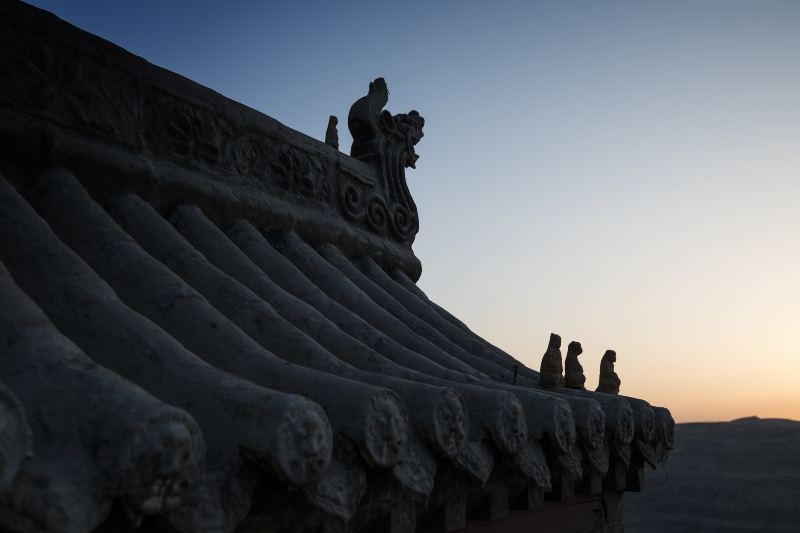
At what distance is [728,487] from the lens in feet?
59.7

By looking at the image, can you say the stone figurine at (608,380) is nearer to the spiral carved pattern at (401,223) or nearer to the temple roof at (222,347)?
the temple roof at (222,347)

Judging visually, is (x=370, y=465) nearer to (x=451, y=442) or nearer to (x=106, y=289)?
(x=451, y=442)

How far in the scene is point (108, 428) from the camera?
1.34 metres

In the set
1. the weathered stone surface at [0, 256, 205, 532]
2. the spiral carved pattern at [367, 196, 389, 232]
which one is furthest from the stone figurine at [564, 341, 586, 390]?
the weathered stone surface at [0, 256, 205, 532]

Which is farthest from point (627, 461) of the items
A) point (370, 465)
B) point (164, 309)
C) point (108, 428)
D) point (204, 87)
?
point (204, 87)

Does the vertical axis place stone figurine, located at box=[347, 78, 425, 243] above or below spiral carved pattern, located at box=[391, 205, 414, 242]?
above

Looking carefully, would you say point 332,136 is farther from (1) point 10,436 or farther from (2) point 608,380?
(1) point 10,436

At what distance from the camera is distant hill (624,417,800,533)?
661 inches

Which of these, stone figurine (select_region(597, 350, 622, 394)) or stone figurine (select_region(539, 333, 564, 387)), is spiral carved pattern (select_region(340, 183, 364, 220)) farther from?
stone figurine (select_region(597, 350, 622, 394))

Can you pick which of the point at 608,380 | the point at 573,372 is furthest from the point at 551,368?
the point at 608,380

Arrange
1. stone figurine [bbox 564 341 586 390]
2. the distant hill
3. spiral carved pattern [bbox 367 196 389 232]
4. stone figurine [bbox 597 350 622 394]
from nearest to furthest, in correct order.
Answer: stone figurine [bbox 564 341 586 390] → stone figurine [bbox 597 350 622 394] → spiral carved pattern [bbox 367 196 389 232] → the distant hill

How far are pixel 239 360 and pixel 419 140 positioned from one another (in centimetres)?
352

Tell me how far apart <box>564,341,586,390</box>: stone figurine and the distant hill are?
1302cm

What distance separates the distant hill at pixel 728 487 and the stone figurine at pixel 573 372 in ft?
42.7
